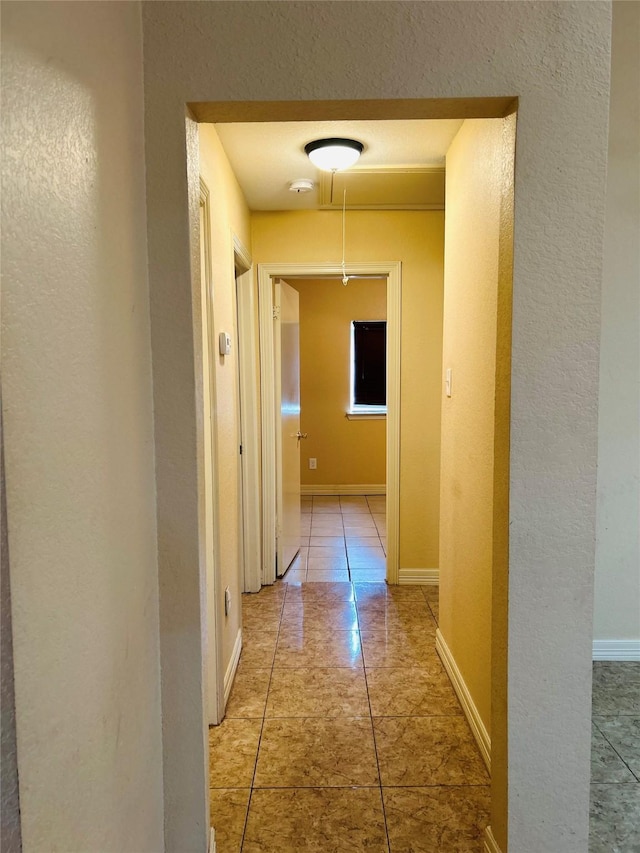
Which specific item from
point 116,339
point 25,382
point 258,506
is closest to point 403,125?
point 116,339

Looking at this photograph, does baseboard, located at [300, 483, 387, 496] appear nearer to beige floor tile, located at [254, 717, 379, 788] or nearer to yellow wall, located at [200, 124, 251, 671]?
yellow wall, located at [200, 124, 251, 671]

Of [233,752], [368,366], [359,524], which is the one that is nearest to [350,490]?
[359,524]

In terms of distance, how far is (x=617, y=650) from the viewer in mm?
2656

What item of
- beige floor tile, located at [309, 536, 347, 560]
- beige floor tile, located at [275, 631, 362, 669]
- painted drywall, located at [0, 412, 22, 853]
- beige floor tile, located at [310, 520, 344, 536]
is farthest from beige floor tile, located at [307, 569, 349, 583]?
painted drywall, located at [0, 412, 22, 853]

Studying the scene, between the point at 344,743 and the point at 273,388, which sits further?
the point at 273,388

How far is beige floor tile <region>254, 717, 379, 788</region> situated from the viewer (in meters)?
1.88

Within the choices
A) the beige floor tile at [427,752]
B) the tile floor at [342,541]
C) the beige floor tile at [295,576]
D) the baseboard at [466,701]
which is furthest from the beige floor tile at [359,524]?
the beige floor tile at [427,752]

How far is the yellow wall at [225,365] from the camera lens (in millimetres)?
2180

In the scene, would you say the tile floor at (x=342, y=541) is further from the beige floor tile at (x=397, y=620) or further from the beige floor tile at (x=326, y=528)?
the beige floor tile at (x=397, y=620)

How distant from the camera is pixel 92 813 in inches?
38.0

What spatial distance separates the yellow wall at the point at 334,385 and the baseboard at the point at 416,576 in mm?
2611

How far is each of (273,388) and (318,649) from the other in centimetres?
163

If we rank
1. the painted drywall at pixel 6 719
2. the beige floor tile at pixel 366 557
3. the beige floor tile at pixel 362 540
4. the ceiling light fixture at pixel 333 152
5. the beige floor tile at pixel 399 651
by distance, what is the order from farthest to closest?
the beige floor tile at pixel 362 540 → the beige floor tile at pixel 366 557 → the beige floor tile at pixel 399 651 → the ceiling light fixture at pixel 333 152 → the painted drywall at pixel 6 719

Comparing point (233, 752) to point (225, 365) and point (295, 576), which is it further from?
point (295, 576)
